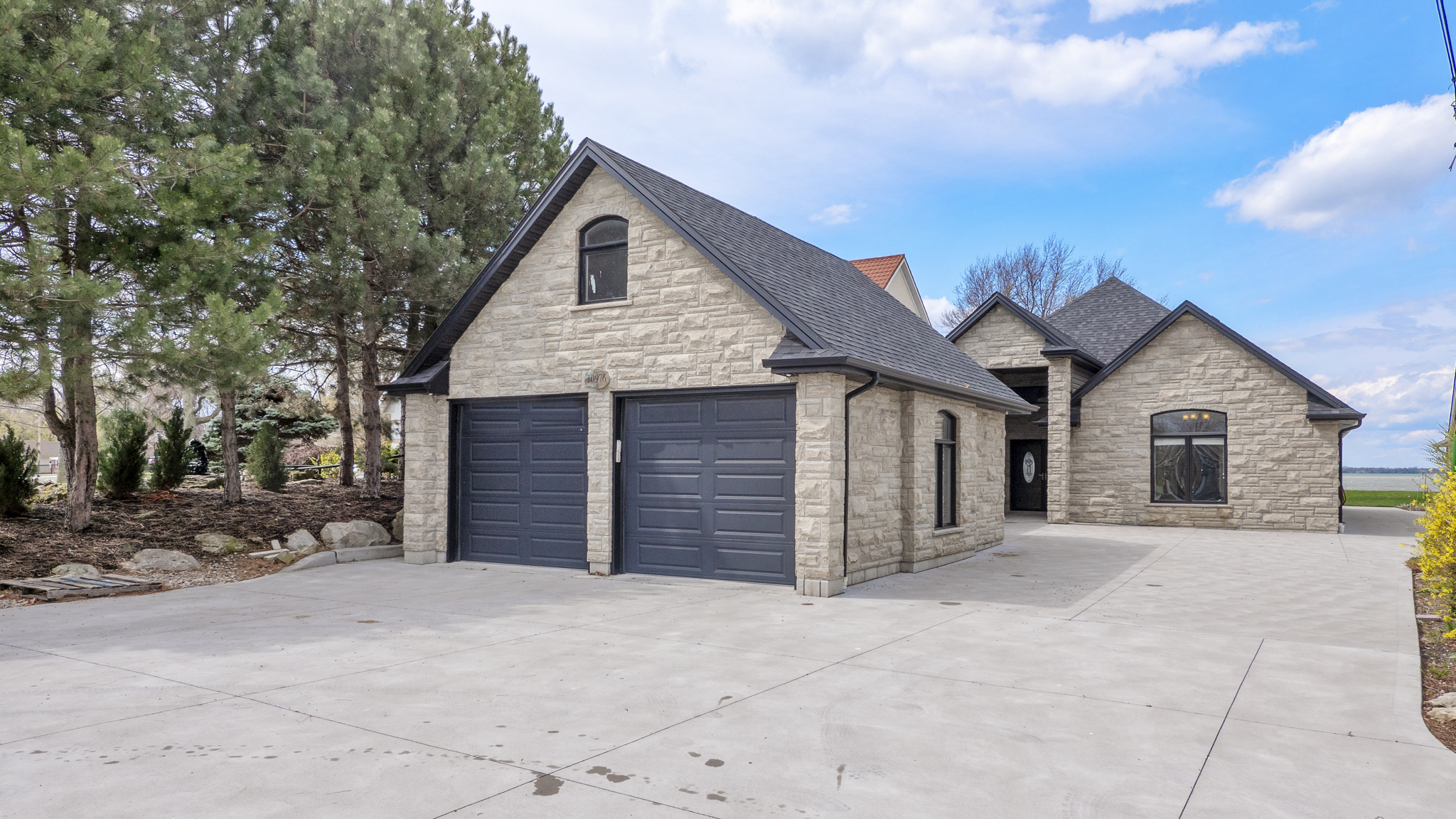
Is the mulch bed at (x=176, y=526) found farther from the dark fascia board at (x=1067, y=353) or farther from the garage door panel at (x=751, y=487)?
the dark fascia board at (x=1067, y=353)

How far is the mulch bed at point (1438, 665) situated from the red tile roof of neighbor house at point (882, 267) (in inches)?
871

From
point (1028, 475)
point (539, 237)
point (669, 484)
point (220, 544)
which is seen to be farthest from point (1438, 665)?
point (1028, 475)

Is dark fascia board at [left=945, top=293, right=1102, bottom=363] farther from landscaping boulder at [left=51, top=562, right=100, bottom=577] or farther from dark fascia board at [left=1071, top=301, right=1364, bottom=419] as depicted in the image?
landscaping boulder at [left=51, top=562, right=100, bottom=577]

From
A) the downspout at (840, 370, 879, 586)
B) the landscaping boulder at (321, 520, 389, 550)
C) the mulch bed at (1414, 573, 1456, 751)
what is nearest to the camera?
the mulch bed at (1414, 573, 1456, 751)

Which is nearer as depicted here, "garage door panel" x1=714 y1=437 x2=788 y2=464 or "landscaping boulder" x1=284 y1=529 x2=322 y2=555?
"garage door panel" x1=714 y1=437 x2=788 y2=464

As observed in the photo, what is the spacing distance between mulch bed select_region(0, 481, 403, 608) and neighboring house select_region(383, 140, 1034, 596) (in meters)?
2.99

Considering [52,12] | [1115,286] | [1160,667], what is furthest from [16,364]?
[1115,286]

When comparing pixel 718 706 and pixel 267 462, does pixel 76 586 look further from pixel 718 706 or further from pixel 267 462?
pixel 718 706

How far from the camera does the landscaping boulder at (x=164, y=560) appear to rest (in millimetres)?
12453

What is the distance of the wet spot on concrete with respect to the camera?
14.0ft

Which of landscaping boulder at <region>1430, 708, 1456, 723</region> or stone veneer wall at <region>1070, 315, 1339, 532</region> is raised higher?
stone veneer wall at <region>1070, 315, 1339, 532</region>

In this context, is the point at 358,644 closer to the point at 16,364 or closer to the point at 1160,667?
the point at 1160,667

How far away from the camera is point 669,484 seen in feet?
39.3

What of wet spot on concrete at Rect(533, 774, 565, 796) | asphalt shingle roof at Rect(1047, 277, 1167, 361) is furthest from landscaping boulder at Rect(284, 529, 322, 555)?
asphalt shingle roof at Rect(1047, 277, 1167, 361)
